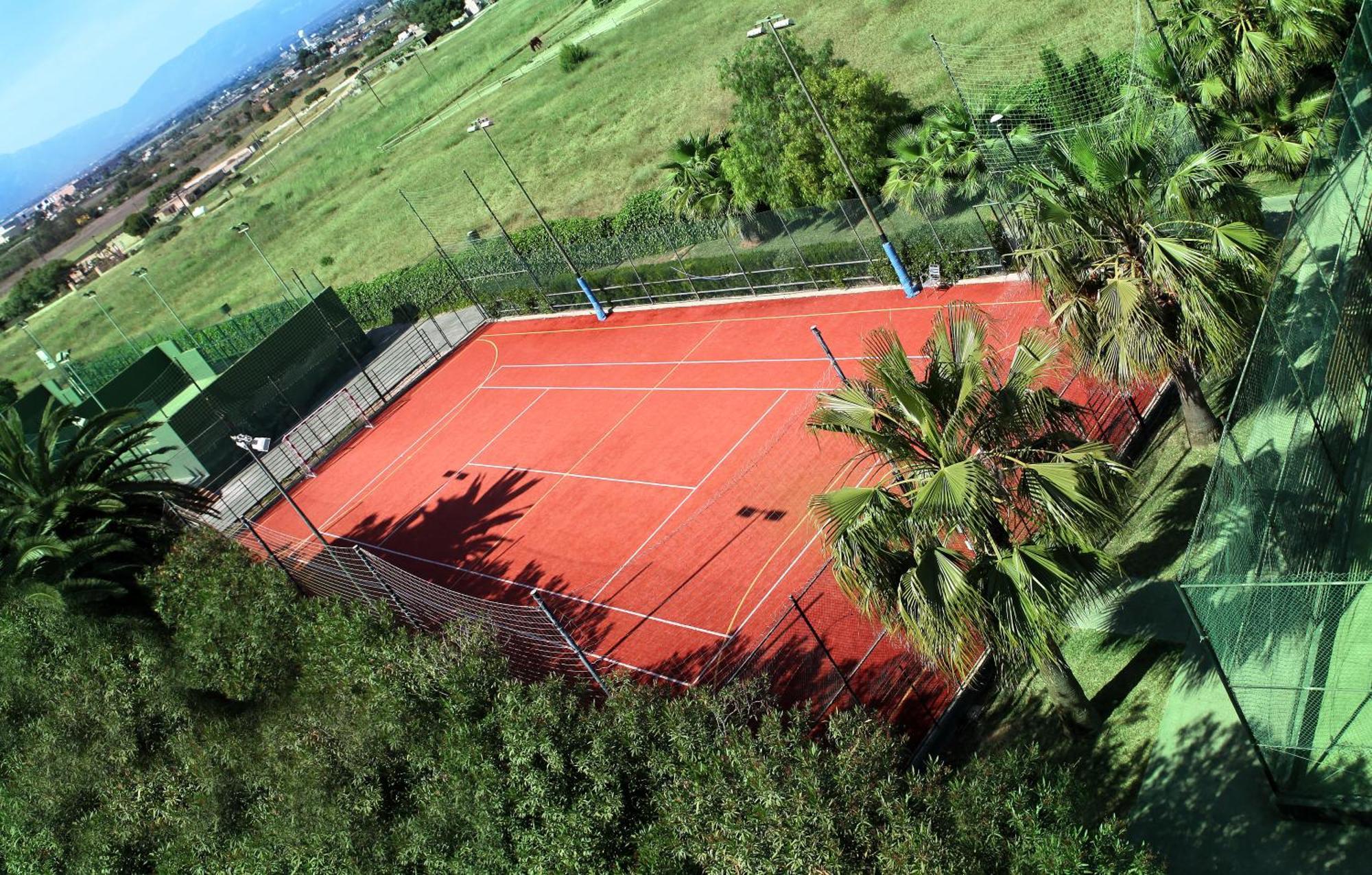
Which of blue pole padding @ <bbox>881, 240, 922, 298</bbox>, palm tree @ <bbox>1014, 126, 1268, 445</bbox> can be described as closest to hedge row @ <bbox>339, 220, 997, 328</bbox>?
blue pole padding @ <bbox>881, 240, 922, 298</bbox>

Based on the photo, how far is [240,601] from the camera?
56.0 ft

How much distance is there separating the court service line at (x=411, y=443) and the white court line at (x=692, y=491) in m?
12.6

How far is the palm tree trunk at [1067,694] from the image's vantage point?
1250cm

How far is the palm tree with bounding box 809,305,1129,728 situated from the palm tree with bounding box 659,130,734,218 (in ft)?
76.6

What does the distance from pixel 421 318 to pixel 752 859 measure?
126 feet

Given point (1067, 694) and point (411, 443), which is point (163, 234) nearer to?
point (411, 443)

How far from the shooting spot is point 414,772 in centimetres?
1169

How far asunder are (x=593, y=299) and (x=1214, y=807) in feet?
94.3

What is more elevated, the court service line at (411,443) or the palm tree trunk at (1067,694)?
the court service line at (411,443)

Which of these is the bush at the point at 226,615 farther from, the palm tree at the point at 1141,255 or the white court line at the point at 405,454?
the palm tree at the point at 1141,255

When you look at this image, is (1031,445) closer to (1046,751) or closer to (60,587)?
(1046,751)

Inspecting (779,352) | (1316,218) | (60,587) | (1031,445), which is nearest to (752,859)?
(1031,445)

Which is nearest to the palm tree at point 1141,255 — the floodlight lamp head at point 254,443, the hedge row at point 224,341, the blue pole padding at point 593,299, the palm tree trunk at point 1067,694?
the palm tree trunk at point 1067,694

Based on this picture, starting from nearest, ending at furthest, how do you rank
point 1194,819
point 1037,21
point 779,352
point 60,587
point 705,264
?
1. point 1194,819
2. point 60,587
3. point 779,352
4. point 705,264
5. point 1037,21
